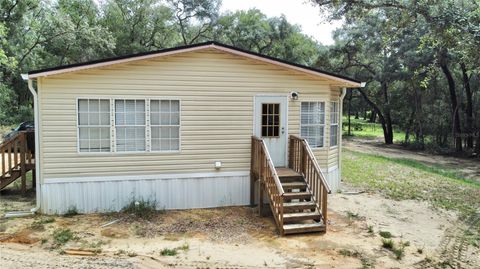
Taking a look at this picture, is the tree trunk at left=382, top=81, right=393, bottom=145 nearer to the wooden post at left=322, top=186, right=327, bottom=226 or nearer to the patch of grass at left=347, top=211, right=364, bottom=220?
the patch of grass at left=347, top=211, right=364, bottom=220

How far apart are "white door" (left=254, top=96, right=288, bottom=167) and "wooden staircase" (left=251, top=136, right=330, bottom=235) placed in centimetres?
24

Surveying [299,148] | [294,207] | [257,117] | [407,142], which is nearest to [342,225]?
[294,207]

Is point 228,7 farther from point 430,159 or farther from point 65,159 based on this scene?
point 65,159

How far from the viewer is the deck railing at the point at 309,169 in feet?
25.4

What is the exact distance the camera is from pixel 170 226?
7.86 meters

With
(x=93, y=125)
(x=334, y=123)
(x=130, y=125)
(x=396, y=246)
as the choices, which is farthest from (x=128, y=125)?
(x=396, y=246)

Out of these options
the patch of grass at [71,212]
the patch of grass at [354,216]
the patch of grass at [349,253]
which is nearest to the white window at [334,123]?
the patch of grass at [354,216]

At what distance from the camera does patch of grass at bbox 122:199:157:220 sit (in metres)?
8.45

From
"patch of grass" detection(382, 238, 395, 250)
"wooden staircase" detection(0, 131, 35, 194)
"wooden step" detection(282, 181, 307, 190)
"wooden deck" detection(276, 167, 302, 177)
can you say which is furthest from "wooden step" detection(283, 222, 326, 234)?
"wooden staircase" detection(0, 131, 35, 194)

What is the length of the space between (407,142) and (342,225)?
2132 cm

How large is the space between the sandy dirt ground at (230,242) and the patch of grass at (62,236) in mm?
94

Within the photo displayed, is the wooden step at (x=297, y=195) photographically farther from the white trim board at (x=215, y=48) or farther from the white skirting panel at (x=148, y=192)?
the white trim board at (x=215, y=48)

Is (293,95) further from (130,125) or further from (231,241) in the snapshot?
(231,241)

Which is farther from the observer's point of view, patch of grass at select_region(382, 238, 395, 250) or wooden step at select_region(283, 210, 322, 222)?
wooden step at select_region(283, 210, 322, 222)
